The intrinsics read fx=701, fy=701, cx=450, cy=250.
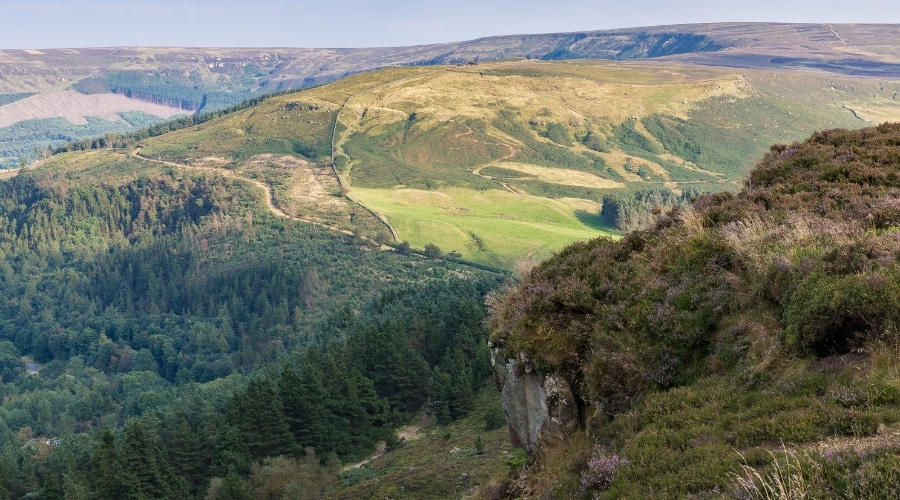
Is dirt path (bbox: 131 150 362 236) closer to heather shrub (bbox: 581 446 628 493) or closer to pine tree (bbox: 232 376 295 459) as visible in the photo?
pine tree (bbox: 232 376 295 459)

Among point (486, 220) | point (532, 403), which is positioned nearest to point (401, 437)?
point (532, 403)

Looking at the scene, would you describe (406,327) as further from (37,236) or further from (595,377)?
(37,236)

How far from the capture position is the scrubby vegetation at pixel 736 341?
29.0ft

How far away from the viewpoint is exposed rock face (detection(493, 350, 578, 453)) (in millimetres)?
13883

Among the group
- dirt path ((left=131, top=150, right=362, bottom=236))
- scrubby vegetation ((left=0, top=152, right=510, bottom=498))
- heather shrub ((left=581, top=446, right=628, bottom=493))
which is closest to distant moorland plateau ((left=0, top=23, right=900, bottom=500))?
heather shrub ((left=581, top=446, right=628, bottom=493))

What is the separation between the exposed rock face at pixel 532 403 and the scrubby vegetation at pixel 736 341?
0.26m

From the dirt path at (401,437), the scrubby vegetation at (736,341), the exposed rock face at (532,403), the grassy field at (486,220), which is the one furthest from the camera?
the grassy field at (486,220)

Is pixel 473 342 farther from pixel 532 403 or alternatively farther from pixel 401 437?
pixel 532 403

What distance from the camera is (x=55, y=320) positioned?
14900cm

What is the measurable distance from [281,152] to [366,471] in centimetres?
15945

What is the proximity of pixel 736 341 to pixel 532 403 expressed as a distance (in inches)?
180

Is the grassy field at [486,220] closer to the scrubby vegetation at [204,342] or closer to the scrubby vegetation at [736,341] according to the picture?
the scrubby vegetation at [204,342]

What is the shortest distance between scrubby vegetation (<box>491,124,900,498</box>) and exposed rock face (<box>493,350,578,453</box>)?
257mm

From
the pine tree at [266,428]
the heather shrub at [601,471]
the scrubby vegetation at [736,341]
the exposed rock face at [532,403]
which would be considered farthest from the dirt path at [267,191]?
the heather shrub at [601,471]
